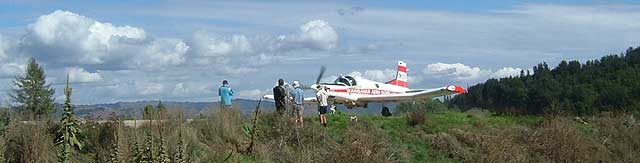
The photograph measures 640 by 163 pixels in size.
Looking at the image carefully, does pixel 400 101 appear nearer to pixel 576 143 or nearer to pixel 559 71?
pixel 576 143

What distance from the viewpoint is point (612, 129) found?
33.6m

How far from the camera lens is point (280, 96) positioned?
2369 centimetres

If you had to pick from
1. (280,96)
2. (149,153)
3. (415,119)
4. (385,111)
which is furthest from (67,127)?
Answer: (385,111)

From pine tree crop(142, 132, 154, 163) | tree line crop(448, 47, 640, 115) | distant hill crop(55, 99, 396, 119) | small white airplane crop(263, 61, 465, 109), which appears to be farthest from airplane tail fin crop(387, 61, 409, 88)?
pine tree crop(142, 132, 154, 163)

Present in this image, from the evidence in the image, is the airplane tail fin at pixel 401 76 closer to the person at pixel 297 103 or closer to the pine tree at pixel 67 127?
the person at pixel 297 103

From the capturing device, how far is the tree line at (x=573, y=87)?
70.2 metres

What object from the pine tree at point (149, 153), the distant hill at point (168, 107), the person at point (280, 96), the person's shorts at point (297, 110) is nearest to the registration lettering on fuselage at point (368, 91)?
the distant hill at point (168, 107)

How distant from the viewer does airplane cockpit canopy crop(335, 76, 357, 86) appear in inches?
1510

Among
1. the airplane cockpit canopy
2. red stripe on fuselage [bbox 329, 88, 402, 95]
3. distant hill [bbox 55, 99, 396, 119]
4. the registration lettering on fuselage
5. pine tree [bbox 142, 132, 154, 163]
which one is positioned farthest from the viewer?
the airplane cockpit canopy

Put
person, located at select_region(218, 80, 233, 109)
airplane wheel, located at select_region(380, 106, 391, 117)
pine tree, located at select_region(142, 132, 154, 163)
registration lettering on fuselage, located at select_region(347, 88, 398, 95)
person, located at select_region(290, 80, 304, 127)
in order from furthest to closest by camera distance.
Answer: registration lettering on fuselage, located at select_region(347, 88, 398, 95) < airplane wheel, located at select_region(380, 106, 391, 117) < person, located at select_region(218, 80, 233, 109) < person, located at select_region(290, 80, 304, 127) < pine tree, located at select_region(142, 132, 154, 163)

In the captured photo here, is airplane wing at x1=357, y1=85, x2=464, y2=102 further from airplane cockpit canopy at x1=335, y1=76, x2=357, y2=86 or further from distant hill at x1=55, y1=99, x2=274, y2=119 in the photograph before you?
distant hill at x1=55, y1=99, x2=274, y2=119

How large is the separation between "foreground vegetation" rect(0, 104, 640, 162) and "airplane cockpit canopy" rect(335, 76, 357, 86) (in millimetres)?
5005

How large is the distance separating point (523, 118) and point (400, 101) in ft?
23.3

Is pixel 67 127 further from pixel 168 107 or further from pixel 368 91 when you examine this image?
pixel 368 91
